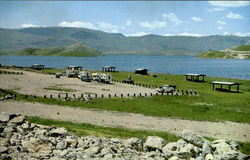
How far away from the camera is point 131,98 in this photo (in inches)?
2263

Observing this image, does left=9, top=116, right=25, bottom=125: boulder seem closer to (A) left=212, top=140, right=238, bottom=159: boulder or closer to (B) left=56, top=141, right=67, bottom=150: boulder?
(B) left=56, top=141, right=67, bottom=150: boulder

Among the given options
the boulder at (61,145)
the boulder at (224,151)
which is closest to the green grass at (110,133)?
the boulder at (61,145)

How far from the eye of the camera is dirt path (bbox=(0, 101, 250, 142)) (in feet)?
113

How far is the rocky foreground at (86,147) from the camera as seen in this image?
1959 cm

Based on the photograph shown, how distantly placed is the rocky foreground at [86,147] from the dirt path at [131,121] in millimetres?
9985

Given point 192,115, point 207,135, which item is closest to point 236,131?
point 207,135

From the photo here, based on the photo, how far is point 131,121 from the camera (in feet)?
125

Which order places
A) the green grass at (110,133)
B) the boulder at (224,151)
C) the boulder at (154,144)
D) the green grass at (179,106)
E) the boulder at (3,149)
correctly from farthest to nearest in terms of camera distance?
the green grass at (179,106) → the green grass at (110,133) → the boulder at (154,144) → the boulder at (224,151) → the boulder at (3,149)

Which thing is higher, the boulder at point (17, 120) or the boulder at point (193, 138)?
the boulder at point (17, 120)

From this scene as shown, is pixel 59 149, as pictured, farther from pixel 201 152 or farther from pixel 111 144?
pixel 201 152

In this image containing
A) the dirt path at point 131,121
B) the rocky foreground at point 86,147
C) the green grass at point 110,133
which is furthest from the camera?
the dirt path at point 131,121

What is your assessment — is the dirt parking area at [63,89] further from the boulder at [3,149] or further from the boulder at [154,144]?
the boulder at [3,149]

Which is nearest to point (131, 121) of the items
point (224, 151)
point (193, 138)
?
point (193, 138)

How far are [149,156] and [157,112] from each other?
24.6 m
